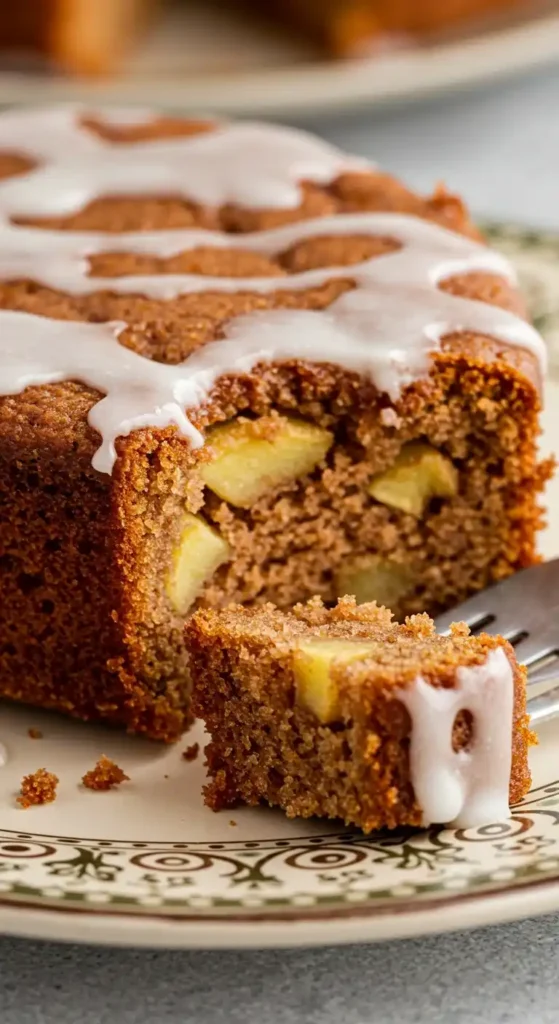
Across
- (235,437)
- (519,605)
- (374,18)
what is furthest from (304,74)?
(519,605)

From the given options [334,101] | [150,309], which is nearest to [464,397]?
[150,309]

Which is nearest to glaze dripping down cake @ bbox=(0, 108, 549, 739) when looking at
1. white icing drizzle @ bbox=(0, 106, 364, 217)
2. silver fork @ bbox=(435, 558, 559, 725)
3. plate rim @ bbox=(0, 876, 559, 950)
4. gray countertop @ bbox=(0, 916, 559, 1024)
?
A: silver fork @ bbox=(435, 558, 559, 725)

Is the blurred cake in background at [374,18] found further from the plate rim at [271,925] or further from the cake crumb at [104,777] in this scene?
the plate rim at [271,925]

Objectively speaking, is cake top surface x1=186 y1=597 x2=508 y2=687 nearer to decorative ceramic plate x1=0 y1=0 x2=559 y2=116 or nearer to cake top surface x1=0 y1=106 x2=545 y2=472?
cake top surface x1=0 y1=106 x2=545 y2=472

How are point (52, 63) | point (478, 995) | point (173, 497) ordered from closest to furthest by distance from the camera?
point (478, 995), point (173, 497), point (52, 63)

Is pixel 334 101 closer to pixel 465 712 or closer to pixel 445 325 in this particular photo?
pixel 445 325

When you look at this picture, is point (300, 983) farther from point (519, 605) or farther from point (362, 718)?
point (519, 605)
